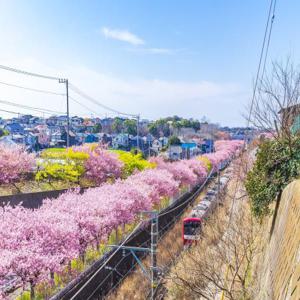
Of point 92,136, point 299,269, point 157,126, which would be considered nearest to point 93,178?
point 299,269

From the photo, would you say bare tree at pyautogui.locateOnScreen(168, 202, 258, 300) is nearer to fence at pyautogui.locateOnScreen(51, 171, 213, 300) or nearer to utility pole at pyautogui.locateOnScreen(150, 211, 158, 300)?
utility pole at pyautogui.locateOnScreen(150, 211, 158, 300)

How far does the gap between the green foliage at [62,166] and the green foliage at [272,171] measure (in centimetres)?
1797

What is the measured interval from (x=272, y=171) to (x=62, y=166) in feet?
62.3

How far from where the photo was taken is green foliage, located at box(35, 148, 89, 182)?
83.6 ft

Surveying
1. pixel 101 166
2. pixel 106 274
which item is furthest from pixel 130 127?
pixel 106 274

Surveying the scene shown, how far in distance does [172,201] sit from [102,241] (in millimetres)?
13560

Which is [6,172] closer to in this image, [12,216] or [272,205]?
[12,216]

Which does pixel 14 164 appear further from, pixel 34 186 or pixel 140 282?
pixel 140 282

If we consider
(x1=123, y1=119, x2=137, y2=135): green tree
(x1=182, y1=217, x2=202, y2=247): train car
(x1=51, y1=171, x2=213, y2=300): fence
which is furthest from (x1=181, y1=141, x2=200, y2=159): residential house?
(x1=182, y1=217, x2=202, y2=247): train car

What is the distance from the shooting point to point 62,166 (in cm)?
2553

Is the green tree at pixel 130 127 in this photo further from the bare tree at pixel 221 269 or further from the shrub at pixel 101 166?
the bare tree at pixel 221 269

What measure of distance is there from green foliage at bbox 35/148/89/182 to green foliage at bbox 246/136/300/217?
1797cm

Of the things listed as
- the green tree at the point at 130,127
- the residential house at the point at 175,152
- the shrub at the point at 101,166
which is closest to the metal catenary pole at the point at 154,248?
the shrub at the point at 101,166

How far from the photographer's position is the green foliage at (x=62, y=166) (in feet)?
83.6
